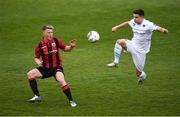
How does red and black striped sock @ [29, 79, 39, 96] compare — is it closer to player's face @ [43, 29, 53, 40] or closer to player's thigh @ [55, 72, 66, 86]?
player's thigh @ [55, 72, 66, 86]

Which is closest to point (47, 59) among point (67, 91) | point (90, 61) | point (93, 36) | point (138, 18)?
point (67, 91)

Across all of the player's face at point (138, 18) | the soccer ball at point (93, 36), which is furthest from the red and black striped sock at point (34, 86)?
the soccer ball at point (93, 36)

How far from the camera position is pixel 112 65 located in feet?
62.0

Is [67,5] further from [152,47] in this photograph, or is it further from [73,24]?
[152,47]

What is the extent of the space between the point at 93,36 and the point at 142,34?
7.08m

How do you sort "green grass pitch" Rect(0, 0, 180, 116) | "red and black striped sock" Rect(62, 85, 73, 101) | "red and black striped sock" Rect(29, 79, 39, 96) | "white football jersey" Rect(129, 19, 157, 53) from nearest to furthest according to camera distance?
"red and black striped sock" Rect(62, 85, 73, 101), "green grass pitch" Rect(0, 0, 180, 116), "red and black striped sock" Rect(29, 79, 39, 96), "white football jersey" Rect(129, 19, 157, 53)

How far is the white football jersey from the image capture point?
54.7ft

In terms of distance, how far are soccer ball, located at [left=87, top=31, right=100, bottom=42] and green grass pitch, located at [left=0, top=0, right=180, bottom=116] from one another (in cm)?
26

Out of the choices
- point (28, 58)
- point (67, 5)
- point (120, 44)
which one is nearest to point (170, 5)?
point (67, 5)

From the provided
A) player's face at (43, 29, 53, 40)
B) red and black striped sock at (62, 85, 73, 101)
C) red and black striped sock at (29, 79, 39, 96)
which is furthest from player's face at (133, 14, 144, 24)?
red and black striped sock at (29, 79, 39, 96)

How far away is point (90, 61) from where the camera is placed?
20766 millimetres

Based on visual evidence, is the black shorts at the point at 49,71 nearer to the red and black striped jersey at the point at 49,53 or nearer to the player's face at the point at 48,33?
the red and black striped jersey at the point at 49,53

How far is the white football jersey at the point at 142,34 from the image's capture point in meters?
16.7

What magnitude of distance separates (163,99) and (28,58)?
7.37 meters
